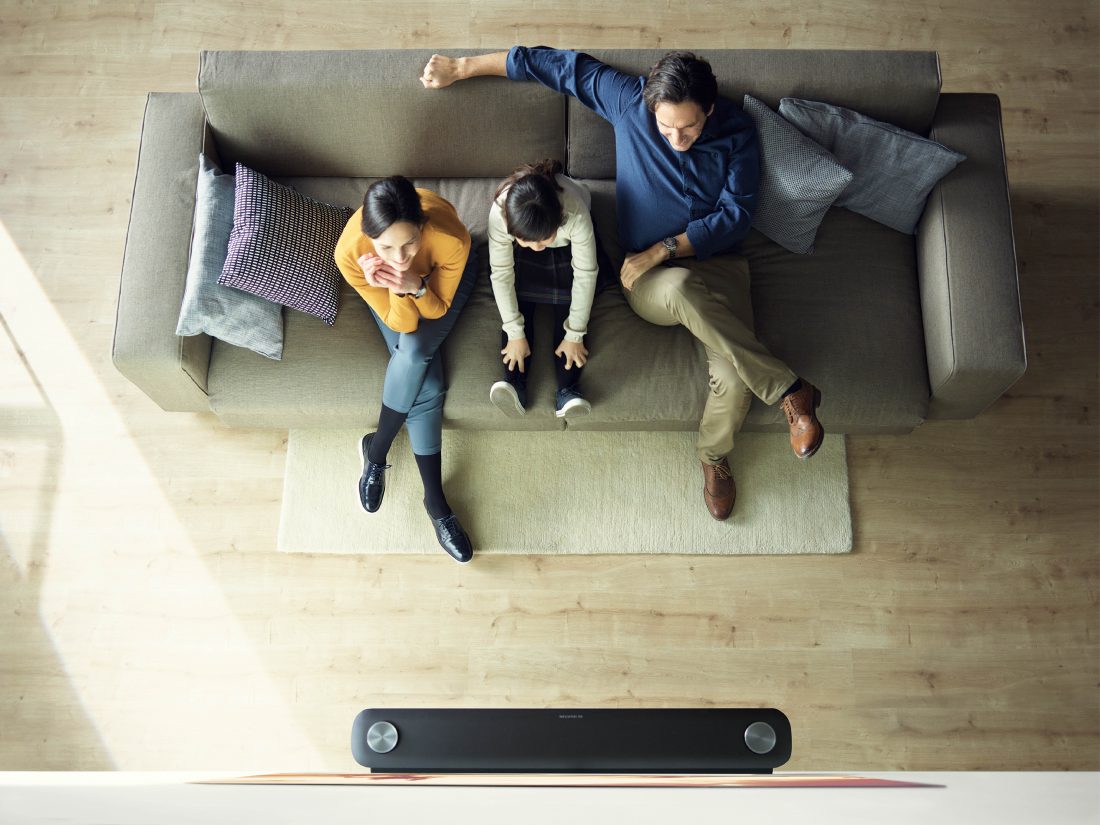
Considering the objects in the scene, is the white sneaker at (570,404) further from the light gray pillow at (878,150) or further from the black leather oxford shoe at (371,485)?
the light gray pillow at (878,150)

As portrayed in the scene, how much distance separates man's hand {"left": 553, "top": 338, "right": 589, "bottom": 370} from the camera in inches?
86.3

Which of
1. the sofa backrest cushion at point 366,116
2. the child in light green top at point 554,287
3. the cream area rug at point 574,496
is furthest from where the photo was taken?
the cream area rug at point 574,496

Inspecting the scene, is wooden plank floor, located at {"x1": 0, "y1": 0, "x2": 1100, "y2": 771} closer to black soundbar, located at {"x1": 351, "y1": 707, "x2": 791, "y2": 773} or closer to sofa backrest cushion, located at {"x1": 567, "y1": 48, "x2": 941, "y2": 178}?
sofa backrest cushion, located at {"x1": 567, "y1": 48, "x2": 941, "y2": 178}

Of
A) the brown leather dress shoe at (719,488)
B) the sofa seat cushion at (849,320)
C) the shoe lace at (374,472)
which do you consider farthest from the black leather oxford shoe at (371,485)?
the sofa seat cushion at (849,320)

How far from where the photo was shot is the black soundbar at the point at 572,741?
39.4 inches

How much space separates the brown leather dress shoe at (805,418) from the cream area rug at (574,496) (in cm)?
40

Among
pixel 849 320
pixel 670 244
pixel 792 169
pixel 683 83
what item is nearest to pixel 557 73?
pixel 683 83

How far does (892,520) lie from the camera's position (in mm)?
2512

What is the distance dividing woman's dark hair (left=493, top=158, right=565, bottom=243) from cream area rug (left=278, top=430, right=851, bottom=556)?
87 centimetres

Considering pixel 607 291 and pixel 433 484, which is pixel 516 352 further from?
pixel 433 484

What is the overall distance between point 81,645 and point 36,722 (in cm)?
23

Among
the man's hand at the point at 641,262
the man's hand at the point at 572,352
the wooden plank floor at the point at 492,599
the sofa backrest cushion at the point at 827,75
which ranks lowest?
the wooden plank floor at the point at 492,599

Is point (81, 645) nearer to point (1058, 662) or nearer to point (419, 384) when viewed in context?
point (419, 384)

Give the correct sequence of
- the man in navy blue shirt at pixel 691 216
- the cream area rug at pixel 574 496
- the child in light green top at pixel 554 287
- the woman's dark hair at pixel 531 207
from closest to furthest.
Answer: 1. the woman's dark hair at pixel 531 207
2. the child in light green top at pixel 554 287
3. the man in navy blue shirt at pixel 691 216
4. the cream area rug at pixel 574 496
